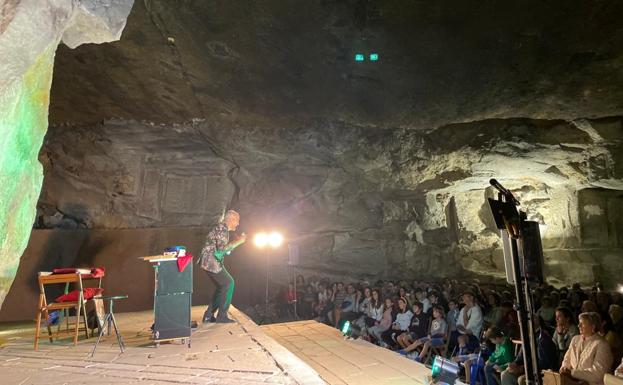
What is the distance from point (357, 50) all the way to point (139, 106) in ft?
17.7

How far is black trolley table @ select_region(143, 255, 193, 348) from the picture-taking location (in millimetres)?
4258

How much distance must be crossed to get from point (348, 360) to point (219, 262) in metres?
2.28

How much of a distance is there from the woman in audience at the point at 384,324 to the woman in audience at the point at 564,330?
143 inches

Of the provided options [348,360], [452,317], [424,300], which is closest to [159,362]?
[348,360]

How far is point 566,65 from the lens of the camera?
575cm

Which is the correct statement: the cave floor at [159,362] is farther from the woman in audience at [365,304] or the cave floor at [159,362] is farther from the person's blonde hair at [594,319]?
the woman in audience at [365,304]

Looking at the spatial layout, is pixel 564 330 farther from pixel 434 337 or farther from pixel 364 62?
pixel 364 62

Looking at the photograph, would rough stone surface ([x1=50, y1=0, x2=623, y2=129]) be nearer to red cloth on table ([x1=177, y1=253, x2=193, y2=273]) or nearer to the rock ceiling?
the rock ceiling

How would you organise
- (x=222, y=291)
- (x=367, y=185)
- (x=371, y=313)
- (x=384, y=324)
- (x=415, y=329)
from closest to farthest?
(x=222, y=291) → (x=415, y=329) → (x=384, y=324) → (x=371, y=313) → (x=367, y=185)

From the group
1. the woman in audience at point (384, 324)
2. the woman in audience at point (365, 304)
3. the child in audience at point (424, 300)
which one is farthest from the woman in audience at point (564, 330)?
the woman in audience at point (365, 304)

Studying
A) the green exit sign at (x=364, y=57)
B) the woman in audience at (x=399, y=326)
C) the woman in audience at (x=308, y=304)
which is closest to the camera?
the green exit sign at (x=364, y=57)

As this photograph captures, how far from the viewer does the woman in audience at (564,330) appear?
16.1ft

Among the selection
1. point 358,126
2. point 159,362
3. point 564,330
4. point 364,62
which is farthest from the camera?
point 358,126

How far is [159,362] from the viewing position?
3.63m
